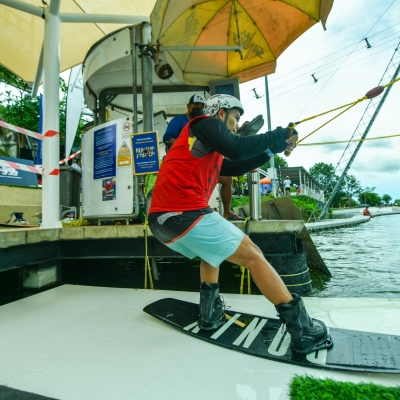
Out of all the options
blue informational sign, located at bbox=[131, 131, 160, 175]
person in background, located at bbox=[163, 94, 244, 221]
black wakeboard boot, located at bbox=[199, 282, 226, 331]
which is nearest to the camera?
black wakeboard boot, located at bbox=[199, 282, 226, 331]

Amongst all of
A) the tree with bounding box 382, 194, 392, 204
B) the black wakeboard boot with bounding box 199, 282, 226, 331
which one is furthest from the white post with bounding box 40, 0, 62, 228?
the tree with bounding box 382, 194, 392, 204

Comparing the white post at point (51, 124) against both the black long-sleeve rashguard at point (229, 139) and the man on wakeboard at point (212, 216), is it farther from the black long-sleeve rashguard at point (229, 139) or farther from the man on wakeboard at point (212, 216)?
the black long-sleeve rashguard at point (229, 139)

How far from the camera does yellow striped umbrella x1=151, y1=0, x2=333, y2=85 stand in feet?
13.9

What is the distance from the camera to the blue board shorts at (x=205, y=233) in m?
1.97

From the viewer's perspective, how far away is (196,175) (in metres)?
2.10

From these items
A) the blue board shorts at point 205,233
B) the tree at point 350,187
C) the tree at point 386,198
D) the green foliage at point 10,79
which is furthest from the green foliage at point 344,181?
the blue board shorts at point 205,233

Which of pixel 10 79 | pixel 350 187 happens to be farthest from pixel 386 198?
pixel 10 79

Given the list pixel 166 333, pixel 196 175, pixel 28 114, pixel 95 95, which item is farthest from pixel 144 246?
pixel 28 114

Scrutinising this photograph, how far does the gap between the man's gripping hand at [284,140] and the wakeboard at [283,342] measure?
1.32 m

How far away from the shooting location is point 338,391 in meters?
1.41

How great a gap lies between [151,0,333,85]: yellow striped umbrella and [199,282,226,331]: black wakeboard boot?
3326mm

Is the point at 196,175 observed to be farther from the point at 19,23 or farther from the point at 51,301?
the point at 19,23

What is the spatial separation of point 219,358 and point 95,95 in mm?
6015

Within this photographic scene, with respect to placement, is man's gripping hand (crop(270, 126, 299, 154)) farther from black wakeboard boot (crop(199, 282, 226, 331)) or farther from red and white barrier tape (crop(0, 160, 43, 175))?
red and white barrier tape (crop(0, 160, 43, 175))
